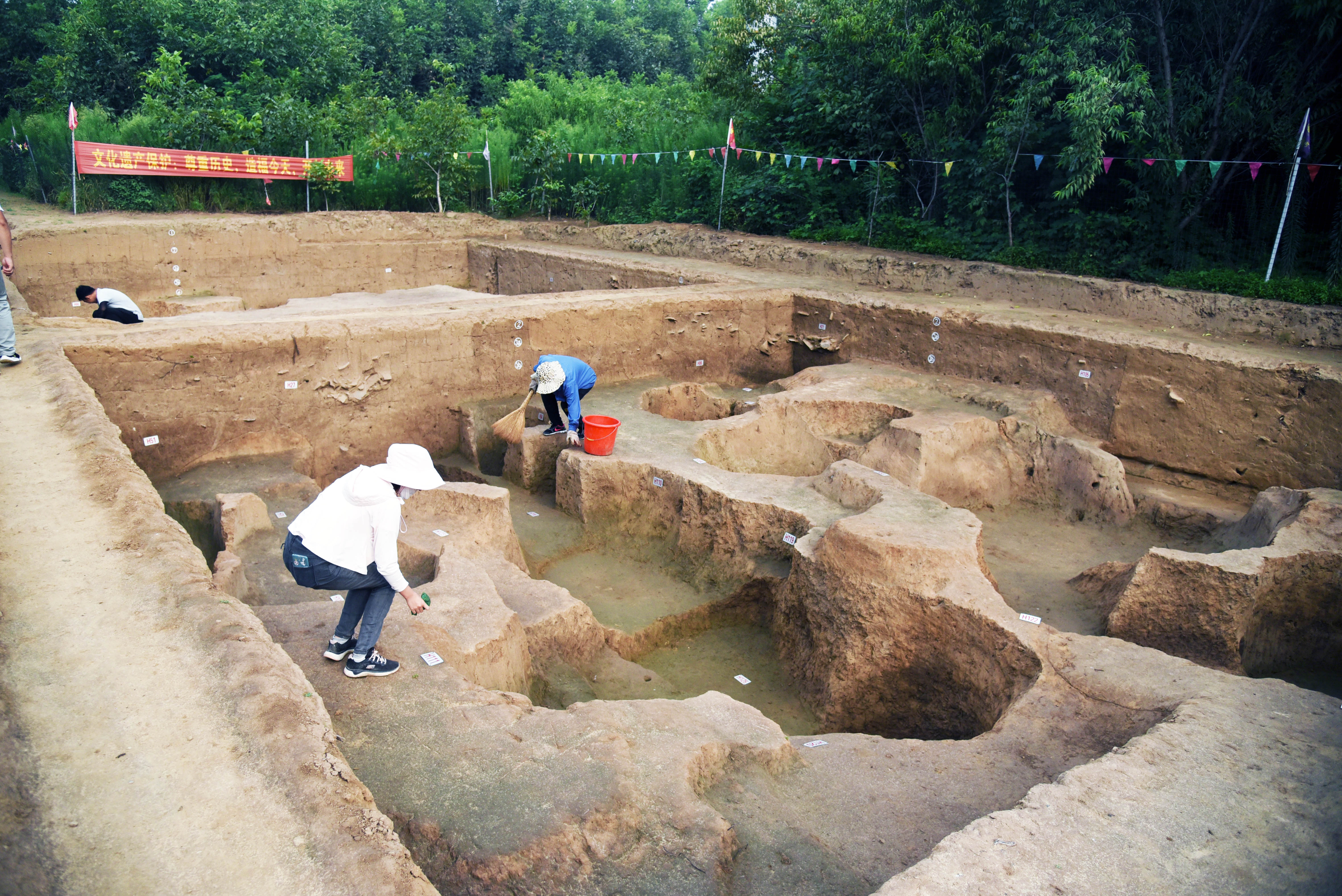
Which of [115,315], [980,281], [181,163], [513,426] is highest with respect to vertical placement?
[181,163]

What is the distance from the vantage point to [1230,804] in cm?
335

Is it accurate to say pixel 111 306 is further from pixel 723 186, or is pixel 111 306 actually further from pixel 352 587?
pixel 723 186

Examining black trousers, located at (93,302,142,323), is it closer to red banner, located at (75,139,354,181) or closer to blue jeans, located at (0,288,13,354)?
blue jeans, located at (0,288,13,354)

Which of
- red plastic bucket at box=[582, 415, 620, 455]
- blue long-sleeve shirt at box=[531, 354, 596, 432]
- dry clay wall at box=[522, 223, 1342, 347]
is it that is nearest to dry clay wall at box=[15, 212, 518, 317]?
dry clay wall at box=[522, 223, 1342, 347]

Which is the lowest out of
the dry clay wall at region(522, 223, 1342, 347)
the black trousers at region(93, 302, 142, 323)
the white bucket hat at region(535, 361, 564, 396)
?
the white bucket hat at region(535, 361, 564, 396)

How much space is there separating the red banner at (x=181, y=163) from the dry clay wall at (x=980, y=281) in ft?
16.0

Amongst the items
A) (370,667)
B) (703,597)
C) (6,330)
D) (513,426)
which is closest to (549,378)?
(513,426)

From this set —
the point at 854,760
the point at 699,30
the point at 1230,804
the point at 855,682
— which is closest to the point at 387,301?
the point at 855,682

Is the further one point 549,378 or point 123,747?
point 549,378

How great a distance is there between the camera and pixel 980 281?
441 inches

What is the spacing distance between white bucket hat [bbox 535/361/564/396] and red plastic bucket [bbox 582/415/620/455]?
1.22 ft

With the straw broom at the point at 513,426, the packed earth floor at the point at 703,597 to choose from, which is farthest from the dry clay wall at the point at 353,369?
the straw broom at the point at 513,426

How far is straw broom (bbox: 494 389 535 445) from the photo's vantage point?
303 inches

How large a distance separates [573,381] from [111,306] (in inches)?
173
